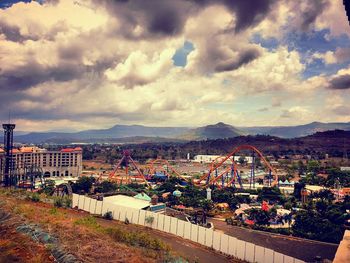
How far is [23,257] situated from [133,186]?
51.7 metres

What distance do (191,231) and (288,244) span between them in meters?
11.1

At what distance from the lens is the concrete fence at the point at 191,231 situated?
1130 inches

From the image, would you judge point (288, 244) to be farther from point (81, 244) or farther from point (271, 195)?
point (271, 195)

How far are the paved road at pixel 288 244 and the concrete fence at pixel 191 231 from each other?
5325mm

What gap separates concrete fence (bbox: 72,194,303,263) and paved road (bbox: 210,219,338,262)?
533 centimetres

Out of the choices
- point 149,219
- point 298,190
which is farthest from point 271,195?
point 149,219

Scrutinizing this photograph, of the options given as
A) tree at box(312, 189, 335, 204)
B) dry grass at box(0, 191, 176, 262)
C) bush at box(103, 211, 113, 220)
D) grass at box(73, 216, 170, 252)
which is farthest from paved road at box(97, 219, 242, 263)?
tree at box(312, 189, 335, 204)

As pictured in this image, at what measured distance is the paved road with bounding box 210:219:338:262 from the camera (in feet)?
109

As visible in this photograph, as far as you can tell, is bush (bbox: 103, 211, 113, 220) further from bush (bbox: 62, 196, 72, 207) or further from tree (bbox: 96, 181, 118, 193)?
tree (bbox: 96, 181, 118, 193)

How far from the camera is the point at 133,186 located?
242ft

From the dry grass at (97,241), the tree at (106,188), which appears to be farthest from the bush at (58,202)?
the tree at (106,188)

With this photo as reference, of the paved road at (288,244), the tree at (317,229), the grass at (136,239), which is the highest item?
the grass at (136,239)

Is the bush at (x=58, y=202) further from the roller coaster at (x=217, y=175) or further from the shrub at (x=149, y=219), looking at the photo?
the roller coaster at (x=217, y=175)

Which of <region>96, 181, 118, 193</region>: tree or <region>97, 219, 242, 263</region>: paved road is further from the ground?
<region>96, 181, 118, 193</region>: tree
